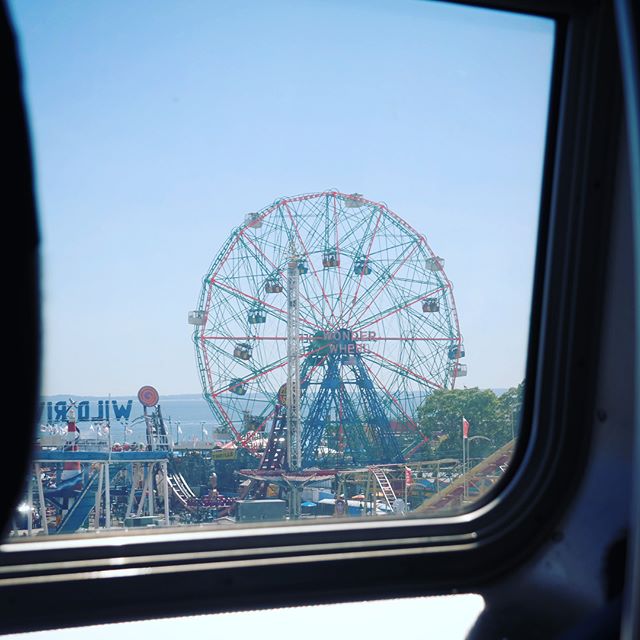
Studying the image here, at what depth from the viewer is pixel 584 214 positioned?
5.92 feet

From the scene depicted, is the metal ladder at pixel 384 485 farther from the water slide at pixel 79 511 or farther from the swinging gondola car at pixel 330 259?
the swinging gondola car at pixel 330 259

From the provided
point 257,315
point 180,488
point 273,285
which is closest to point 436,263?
point 180,488

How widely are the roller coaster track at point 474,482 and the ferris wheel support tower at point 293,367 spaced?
1.00 m

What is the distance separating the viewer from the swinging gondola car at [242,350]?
483cm

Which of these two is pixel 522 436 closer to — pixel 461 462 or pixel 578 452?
pixel 578 452

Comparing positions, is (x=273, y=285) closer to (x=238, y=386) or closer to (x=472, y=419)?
(x=238, y=386)

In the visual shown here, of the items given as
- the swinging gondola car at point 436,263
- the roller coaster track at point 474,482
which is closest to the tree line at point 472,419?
the roller coaster track at point 474,482

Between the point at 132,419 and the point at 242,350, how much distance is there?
7.67 feet

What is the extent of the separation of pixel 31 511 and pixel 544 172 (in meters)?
1.47

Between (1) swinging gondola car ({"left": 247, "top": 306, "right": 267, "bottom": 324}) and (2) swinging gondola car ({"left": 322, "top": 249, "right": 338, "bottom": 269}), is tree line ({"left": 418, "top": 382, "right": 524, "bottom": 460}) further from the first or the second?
(2) swinging gondola car ({"left": 322, "top": 249, "right": 338, "bottom": 269})

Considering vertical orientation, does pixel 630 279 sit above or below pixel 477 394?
→ above

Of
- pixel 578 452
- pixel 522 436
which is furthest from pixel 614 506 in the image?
pixel 522 436

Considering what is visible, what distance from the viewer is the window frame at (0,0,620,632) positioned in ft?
5.42

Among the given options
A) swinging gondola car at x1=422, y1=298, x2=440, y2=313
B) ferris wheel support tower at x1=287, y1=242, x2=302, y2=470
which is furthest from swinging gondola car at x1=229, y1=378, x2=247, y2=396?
swinging gondola car at x1=422, y1=298, x2=440, y2=313
